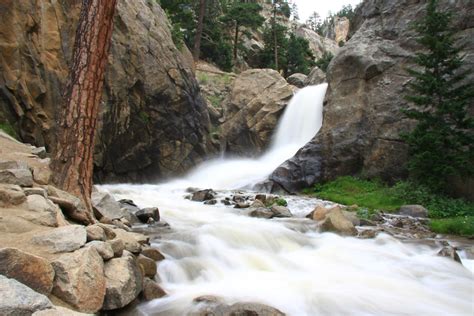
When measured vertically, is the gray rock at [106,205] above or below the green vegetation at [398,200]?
above

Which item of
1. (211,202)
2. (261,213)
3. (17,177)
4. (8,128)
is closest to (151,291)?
(17,177)

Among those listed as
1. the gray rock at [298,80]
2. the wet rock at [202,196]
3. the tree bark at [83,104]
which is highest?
the gray rock at [298,80]

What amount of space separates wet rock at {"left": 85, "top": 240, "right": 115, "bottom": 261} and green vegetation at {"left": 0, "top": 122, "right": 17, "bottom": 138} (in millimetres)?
8631

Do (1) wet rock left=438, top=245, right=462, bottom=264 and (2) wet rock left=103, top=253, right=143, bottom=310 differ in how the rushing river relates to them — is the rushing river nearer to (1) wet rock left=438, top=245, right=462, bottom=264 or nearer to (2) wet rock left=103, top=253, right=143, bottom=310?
(1) wet rock left=438, top=245, right=462, bottom=264

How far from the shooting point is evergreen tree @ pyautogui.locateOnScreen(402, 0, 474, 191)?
47.8 feet

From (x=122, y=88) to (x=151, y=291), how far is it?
14.2 metres

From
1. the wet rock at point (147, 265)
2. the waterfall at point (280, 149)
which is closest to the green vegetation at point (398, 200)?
the waterfall at point (280, 149)

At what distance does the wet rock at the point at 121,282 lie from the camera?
14.2 feet

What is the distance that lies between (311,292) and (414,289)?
1960 millimetres

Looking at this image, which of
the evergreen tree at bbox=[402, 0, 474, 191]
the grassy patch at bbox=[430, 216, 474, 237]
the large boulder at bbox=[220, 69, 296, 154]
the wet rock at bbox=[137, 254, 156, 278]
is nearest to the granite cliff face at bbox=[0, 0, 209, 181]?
the large boulder at bbox=[220, 69, 296, 154]

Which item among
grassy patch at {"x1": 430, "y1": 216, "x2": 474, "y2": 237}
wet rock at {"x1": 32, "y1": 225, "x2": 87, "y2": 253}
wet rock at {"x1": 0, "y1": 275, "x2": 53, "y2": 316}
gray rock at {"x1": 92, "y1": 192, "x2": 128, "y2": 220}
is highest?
wet rock at {"x1": 0, "y1": 275, "x2": 53, "y2": 316}

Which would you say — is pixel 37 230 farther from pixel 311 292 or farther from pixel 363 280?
pixel 363 280

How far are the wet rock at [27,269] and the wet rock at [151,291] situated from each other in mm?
1670

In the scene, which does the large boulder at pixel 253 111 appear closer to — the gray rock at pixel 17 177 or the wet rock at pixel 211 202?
the wet rock at pixel 211 202
